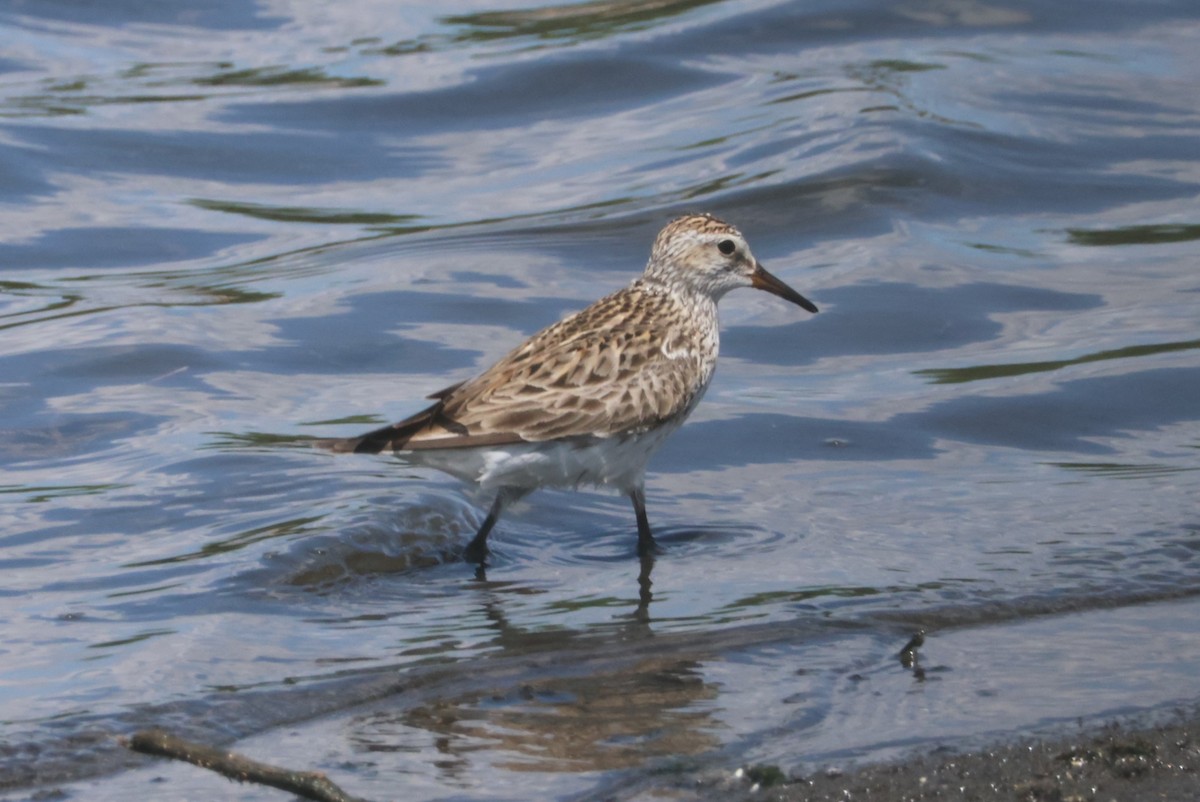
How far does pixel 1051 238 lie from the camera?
45.1 feet

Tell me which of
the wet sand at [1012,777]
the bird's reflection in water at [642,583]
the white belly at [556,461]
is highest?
the white belly at [556,461]

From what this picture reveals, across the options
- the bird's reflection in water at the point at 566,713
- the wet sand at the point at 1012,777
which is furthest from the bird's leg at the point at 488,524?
the wet sand at the point at 1012,777

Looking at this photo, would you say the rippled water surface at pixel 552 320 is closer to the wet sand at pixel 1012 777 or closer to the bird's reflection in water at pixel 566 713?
the bird's reflection in water at pixel 566 713

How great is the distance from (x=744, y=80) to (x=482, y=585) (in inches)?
410

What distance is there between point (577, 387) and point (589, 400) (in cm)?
9

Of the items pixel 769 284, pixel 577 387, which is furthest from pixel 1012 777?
pixel 769 284

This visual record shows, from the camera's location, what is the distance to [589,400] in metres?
8.23

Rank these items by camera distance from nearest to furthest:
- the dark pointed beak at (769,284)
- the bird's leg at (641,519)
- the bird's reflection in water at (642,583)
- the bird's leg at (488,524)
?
1. the bird's reflection in water at (642,583)
2. the bird's leg at (488,524)
3. the bird's leg at (641,519)
4. the dark pointed beak at (769,284)

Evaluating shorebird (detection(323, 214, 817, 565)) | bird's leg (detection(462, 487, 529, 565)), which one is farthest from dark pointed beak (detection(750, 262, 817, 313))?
bird's leg (detection(462, 487, 529, 565))

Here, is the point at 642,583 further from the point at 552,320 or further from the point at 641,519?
the point at 552,320

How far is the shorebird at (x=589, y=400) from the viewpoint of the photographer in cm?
799

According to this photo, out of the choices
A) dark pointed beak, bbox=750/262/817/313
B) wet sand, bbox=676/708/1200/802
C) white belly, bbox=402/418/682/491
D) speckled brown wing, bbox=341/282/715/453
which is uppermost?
A: dark pointed beak, bbox=750/262/817/313

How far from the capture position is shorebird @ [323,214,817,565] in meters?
7.99

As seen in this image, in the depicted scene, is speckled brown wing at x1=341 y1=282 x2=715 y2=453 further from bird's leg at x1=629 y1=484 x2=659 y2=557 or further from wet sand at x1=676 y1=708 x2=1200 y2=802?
wet sand at x1=676 y1=708 x2=1200 y2=802
